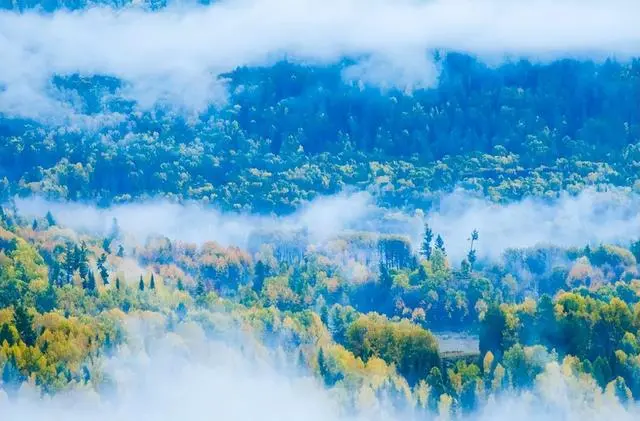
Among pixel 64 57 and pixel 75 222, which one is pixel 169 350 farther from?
pixel 64 57

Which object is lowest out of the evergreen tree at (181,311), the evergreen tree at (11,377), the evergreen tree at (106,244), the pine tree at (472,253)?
the evergreen tree at (11,377)

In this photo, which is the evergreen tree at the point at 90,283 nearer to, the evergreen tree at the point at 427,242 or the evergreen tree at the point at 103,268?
the evergreen tree at the point at 103,268

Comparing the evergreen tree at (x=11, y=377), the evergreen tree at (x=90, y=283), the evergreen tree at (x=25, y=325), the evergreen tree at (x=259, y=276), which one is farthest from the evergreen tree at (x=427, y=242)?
the evergreen tree at (x=11, y=377)

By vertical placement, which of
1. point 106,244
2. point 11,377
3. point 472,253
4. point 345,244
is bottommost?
point 11,377

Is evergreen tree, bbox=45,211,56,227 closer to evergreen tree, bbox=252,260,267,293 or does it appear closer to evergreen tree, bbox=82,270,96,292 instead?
evergreen tree, bbox=82,270,96,292

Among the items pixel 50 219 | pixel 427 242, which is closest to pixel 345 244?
pixel 427 242

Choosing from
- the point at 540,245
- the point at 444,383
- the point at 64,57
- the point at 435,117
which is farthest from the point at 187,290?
the point at 64,57

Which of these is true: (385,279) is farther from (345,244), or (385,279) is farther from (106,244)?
(106,244)

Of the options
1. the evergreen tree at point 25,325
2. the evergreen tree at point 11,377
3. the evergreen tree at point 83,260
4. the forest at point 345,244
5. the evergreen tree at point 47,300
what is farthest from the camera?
the evergreen tree at point 83,260
